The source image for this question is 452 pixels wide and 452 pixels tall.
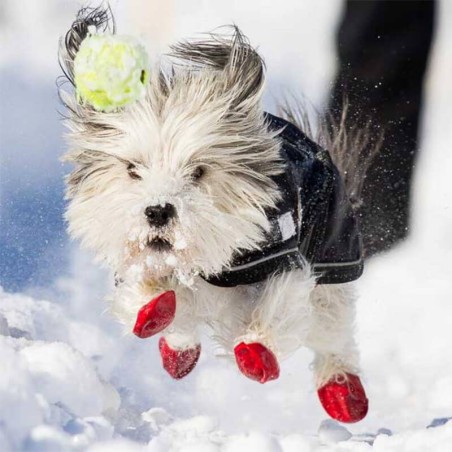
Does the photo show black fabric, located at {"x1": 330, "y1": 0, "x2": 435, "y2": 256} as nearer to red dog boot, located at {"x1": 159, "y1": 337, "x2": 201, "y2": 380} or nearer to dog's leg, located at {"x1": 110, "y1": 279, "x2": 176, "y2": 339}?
red dog boot, located at {"x1": 159, "y1": 337, "x2": 201, "y2": 380}

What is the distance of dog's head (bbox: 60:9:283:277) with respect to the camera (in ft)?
9.64

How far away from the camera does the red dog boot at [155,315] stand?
3.18 meters

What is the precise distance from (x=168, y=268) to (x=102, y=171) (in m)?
0.43

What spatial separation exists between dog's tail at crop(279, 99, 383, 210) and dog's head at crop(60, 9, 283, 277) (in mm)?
1109

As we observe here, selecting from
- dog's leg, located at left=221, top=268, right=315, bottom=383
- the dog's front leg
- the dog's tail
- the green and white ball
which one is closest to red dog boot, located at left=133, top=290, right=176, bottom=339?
the dog's front leg

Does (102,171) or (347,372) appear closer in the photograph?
(102,171)

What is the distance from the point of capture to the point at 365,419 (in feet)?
13.0

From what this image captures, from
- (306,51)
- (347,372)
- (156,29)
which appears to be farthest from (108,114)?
(306,51)

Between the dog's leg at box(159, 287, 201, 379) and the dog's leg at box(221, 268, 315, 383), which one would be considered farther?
the dog's leg at box(159, 287, 201, 379)

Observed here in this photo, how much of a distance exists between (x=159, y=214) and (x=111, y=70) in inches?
18.6

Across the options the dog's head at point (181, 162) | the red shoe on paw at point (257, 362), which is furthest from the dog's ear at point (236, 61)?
the red shoe on paw at point (257, 362)

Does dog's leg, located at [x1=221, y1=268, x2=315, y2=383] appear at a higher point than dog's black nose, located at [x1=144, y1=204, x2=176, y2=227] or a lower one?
lower

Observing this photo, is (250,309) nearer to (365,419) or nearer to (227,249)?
(227,249)

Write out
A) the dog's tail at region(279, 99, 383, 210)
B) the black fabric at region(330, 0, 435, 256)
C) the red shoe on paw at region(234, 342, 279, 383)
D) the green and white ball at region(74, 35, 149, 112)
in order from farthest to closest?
the black fabric at region(330, 0, 435, 256) → the dog's tail at region(279, 99, 383, 210) → the red shoe on paw at region(234, 342, 279, 383) → the green and white ball at region(74, 35, 149, 112)
